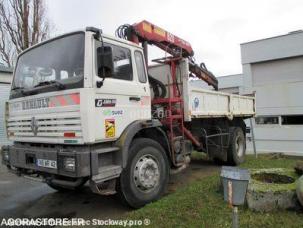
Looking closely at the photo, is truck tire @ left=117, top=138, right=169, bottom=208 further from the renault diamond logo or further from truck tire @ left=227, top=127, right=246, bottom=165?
truck tire @ left=227, top=127, right=246, bottom=165

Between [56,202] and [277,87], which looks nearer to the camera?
[56,202]

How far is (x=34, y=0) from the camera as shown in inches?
870

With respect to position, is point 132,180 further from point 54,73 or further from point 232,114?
point 232,114

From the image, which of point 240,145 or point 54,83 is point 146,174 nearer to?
point 54,83

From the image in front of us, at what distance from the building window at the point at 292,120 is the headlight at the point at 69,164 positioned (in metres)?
14.2

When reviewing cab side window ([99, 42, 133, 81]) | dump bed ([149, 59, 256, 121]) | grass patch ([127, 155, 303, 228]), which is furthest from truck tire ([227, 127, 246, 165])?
cab side window ([99, 42, 133, 81])

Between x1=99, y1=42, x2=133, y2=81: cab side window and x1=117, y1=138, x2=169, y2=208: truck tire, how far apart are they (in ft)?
3.64

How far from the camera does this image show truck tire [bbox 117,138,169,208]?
5.14 meters

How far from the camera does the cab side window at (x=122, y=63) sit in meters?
5.23

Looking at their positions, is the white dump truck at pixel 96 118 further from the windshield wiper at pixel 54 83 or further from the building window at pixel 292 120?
the building window at pixel 292 120

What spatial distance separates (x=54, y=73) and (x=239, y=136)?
639cm

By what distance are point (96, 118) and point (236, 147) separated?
5.82m

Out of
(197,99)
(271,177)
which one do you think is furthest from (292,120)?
(271,177)

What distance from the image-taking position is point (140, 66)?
5.76m
